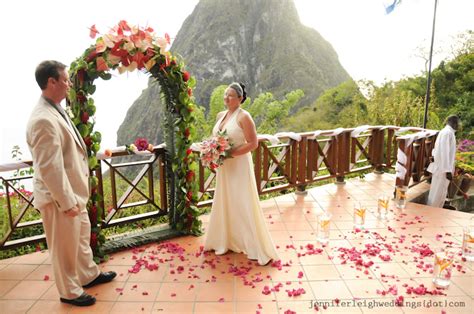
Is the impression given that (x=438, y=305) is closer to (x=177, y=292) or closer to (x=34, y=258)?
(x=177, y=292)

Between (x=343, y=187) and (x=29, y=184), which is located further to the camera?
(x=343, y=187)

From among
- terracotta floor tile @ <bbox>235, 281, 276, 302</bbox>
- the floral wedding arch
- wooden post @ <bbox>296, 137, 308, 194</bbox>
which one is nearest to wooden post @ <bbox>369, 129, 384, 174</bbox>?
wooden post @ <bbox>296, 137, 308, 194</bbox>

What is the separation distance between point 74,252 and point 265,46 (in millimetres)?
31601

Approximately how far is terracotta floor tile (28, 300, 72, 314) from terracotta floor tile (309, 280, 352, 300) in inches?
84.1

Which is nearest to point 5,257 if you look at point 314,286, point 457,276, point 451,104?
point 314,286

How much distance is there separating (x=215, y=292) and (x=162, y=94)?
2395 mm

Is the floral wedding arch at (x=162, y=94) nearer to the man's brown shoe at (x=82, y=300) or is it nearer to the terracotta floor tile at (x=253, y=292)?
the man's brown shoe at (x=82, y=300)

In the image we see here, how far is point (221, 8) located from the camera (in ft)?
111

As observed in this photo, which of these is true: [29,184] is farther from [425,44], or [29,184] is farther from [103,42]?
[425,44]

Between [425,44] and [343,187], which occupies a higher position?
[425,44]

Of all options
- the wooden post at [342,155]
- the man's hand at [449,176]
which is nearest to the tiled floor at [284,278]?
the man's hand at [449,176]

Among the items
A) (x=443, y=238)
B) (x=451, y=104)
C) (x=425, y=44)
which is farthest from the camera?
(x=425, y=44)

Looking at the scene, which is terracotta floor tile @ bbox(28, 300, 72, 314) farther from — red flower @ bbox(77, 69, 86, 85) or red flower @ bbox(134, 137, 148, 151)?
red flower @ bbox(77, 69, 86, 85)

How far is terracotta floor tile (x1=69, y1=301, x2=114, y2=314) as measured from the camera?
2977mm
